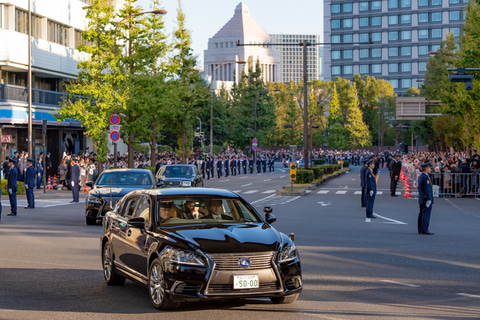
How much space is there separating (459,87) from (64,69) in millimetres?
25558

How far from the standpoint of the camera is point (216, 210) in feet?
31.2

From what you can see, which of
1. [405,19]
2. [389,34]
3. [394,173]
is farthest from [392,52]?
[394,173]

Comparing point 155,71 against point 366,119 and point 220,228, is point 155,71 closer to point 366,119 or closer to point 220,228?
point 220,228

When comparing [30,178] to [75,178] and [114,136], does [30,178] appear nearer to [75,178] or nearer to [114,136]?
[75,178]

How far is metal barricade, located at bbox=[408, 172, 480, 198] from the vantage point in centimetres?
3481

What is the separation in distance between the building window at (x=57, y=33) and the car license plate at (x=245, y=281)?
134 feet

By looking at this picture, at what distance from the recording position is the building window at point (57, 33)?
4625cm

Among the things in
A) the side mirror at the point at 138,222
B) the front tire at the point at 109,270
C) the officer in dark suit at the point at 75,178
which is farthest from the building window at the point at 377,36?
the side mirror at the point at 138,222

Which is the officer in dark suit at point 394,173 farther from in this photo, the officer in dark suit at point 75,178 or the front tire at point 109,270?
the front tire at point 109,270

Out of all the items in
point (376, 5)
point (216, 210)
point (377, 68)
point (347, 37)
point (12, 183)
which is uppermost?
point (376, 5)

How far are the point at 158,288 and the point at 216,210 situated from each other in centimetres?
151

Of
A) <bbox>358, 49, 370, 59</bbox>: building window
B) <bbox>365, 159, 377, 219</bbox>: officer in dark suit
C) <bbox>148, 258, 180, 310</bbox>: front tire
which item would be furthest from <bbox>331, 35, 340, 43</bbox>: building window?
<bbox>148, 258, 180, 310</bbox>: front tire

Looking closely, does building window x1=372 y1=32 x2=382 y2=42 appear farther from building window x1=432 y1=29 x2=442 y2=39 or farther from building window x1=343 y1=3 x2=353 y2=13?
building window x1=432 y1=29 x2=442 y2=39

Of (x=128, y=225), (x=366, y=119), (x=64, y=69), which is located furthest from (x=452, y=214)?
(x=366, y=119)
